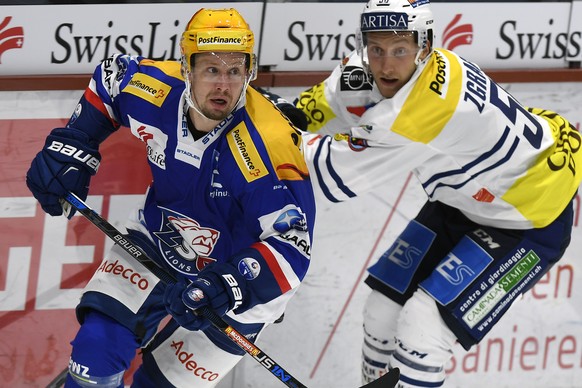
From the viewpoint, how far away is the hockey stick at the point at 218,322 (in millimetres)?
2967

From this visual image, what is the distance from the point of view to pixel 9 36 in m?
3.68

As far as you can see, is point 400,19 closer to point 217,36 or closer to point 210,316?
point 217,36

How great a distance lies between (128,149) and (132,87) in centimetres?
70

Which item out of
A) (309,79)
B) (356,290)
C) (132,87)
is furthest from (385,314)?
(132,87)

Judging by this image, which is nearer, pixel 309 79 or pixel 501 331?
pixel 309 79

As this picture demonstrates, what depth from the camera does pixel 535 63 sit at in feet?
13.9

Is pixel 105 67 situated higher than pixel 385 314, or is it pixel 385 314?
pixel 105 67

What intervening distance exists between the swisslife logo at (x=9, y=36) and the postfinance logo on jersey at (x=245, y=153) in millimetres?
1024

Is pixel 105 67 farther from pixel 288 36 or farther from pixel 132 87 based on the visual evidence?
pixel 288 36

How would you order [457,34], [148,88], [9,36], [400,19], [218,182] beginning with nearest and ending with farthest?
[218,182]
[148,88]
[400,19]
[9,36]
[457,34]

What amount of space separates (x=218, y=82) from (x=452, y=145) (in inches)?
29.9

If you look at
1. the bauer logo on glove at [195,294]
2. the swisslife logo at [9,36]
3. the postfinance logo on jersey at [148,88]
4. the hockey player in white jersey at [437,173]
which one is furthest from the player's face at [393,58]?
the swisslife logo at [9,36]

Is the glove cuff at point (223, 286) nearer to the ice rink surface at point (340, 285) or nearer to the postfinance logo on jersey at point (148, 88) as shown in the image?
the postfinance logo on jersey at point (148, 88)

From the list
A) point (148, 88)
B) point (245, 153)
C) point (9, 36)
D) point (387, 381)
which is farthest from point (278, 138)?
point (9, 36)
